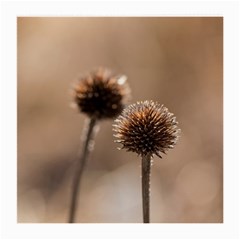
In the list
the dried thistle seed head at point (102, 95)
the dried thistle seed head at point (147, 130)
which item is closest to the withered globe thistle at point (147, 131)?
the dried thistle seed head at point (147, 130)

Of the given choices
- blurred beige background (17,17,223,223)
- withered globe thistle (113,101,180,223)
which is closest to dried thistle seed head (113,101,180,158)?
withered globe thistle (113,101,180,223)

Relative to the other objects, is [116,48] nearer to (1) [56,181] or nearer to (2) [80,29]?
(2) [80,29]

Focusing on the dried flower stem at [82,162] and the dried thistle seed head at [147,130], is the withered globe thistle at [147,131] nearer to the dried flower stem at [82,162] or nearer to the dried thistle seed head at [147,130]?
the dried thistle seed head at [147,130]

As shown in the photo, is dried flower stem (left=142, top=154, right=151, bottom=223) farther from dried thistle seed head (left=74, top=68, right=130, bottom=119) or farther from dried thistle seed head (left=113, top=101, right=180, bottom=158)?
dried thistle seed head (left=74, top=68, right=130, bottom=119)
